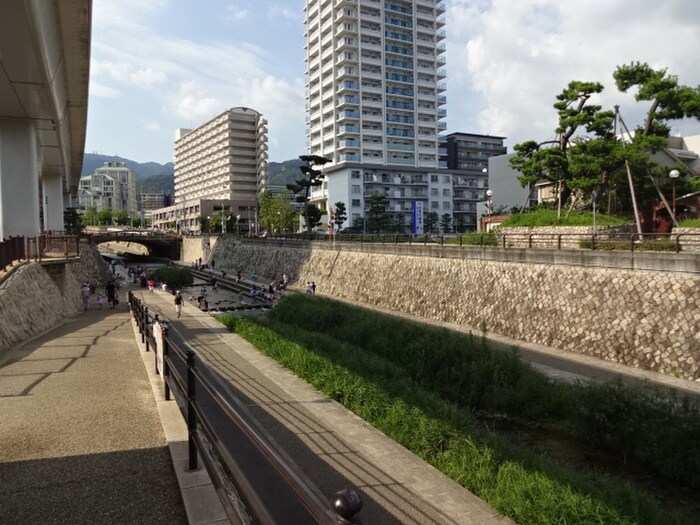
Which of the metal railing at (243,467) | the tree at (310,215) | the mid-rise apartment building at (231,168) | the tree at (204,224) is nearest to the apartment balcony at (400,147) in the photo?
the tree at (310,215)

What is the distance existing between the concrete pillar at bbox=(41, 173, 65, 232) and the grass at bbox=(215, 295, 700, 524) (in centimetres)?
3766

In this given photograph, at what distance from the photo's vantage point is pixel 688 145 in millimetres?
46031

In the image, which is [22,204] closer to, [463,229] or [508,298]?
[508,298]

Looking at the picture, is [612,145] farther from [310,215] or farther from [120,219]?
[120,219]

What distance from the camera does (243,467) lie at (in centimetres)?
562

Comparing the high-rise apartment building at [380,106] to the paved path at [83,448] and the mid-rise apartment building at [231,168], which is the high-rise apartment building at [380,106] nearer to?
the mid-rise apartment building at [231,168]

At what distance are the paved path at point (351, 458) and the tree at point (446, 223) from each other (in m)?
74.1

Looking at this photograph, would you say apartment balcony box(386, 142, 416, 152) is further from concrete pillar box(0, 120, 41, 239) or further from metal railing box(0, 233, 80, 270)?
concrete pillar box(0, 120, 41, 239)

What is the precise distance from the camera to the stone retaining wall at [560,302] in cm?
1504

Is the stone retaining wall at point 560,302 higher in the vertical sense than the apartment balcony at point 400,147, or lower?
lower

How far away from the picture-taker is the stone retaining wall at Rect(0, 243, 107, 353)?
46.2 ft

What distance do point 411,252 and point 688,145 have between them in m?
35.7

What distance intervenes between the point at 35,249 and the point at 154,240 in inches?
2472

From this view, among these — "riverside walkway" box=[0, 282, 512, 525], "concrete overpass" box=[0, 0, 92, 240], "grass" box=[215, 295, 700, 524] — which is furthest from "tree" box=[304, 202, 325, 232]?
"riverside walkway" box=[0, 282, 512, 525]
